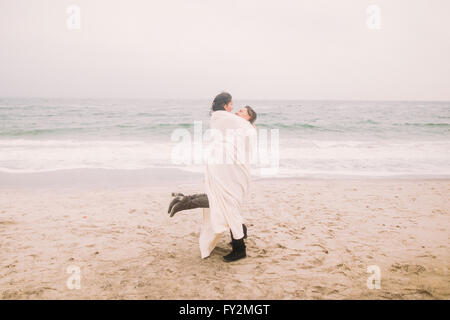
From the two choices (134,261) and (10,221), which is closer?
(134,261)

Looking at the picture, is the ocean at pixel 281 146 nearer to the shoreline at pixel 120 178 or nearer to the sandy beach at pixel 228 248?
the shoreline at pixel 120 178

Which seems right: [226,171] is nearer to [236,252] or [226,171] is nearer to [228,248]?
[236,252]

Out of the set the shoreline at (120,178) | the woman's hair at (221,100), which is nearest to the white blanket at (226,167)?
the woman's hair at (221,100)

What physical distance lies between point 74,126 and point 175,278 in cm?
2152

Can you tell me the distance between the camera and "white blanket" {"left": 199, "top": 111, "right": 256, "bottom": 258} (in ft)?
11.2

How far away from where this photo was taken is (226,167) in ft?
11.3

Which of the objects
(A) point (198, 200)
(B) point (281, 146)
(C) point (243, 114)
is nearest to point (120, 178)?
(A) point (198, 200)

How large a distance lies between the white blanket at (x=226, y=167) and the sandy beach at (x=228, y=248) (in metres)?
0.59

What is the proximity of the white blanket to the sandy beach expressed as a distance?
593 mm

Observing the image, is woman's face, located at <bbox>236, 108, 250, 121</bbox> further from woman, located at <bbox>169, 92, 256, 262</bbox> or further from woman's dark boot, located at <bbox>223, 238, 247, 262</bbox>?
woman's dark boot, located at <bbox>223, 238, 247, 262</bbox>

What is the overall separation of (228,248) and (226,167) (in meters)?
1.31
